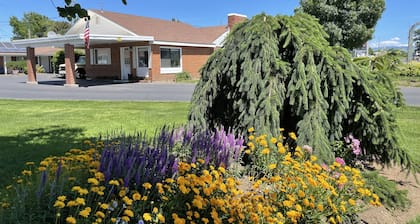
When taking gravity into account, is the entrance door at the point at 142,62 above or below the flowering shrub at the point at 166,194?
above

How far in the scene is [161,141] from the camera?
379 centimetres

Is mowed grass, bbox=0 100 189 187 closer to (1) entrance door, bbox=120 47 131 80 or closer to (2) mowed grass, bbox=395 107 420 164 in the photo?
(2) mowed grass, bbox=395 107 420 164

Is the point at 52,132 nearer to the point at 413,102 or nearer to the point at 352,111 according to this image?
the point at 352,111

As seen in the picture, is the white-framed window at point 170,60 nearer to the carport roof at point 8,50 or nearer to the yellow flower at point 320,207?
the yellow flower at point 320,207

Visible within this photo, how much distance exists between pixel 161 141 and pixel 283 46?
187 centimetres

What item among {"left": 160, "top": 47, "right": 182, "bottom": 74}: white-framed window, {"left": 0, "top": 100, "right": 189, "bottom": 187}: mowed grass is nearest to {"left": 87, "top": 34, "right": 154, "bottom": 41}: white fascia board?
{"left": 160, "top": 47, "right": 182, "bottom": 74}: white-framed window

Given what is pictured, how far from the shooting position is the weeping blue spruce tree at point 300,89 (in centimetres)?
398

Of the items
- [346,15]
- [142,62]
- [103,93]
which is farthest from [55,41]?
[346,15]

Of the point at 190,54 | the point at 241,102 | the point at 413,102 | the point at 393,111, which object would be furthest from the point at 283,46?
the point at 190,54

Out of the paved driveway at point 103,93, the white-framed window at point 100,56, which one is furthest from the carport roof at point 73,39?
the white-framed window at point 100,56

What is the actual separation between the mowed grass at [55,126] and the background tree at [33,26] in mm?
73136

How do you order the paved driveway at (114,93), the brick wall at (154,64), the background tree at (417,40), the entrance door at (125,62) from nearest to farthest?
the paved driveway at (114,93)
the brick wall at (154,64)
the entrance door at (125,62)
the background tree at (417,40)

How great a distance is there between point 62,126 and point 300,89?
19.5 feet

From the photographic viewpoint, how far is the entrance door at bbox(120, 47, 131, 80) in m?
27.3
